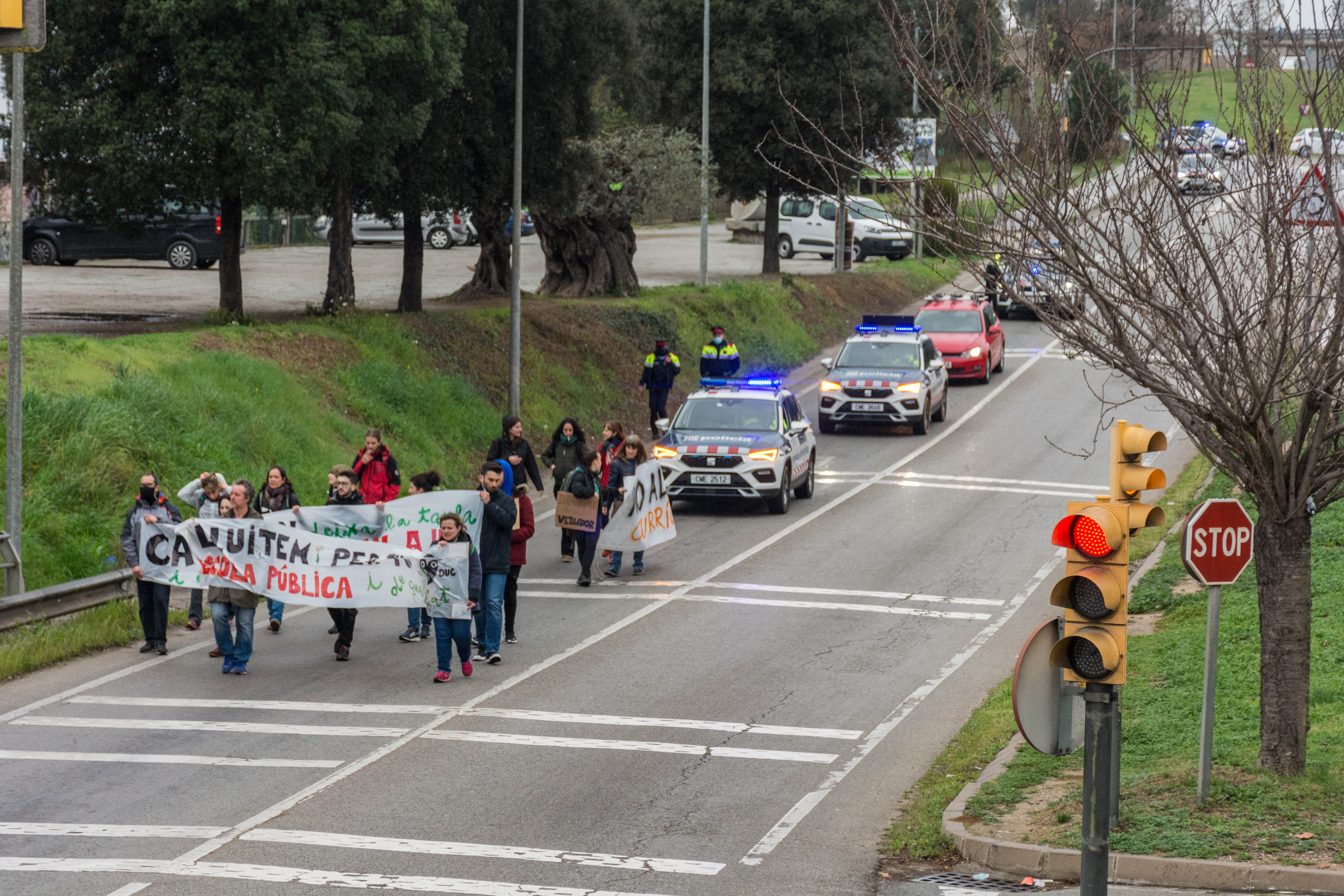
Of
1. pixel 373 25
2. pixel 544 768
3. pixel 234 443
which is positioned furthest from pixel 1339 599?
pixel 373 25

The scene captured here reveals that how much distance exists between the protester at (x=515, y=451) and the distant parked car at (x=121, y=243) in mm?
22535

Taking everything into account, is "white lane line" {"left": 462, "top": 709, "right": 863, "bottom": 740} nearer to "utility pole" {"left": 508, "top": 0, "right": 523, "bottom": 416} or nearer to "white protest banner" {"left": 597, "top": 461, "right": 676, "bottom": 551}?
"white protest banner" {"left": 597, "top": 461, "right": 676, "bottom": 551}

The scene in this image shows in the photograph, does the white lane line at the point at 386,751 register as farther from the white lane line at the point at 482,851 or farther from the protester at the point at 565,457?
the protester at the point at 565,457

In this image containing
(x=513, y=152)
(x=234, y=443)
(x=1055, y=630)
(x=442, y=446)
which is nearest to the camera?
(x=1055, y=630)

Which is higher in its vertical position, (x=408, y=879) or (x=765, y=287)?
(x=765, y=287)

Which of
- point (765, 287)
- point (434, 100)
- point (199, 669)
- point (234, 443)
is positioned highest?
point (434, 100)

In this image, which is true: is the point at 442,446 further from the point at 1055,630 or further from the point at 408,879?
the point at 1055,630

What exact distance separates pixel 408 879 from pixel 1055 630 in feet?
13.2

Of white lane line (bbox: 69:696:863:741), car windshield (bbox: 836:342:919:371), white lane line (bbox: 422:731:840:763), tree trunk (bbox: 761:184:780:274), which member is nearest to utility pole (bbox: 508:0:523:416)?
car windshield (bbox: 836:342:919:371)

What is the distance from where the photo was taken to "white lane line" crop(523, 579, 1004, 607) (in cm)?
1806

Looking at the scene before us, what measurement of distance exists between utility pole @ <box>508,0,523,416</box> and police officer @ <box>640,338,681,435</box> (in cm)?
238

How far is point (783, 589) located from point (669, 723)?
18.8 ft

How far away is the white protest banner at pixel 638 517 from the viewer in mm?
18781

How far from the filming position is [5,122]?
24.2 metres
